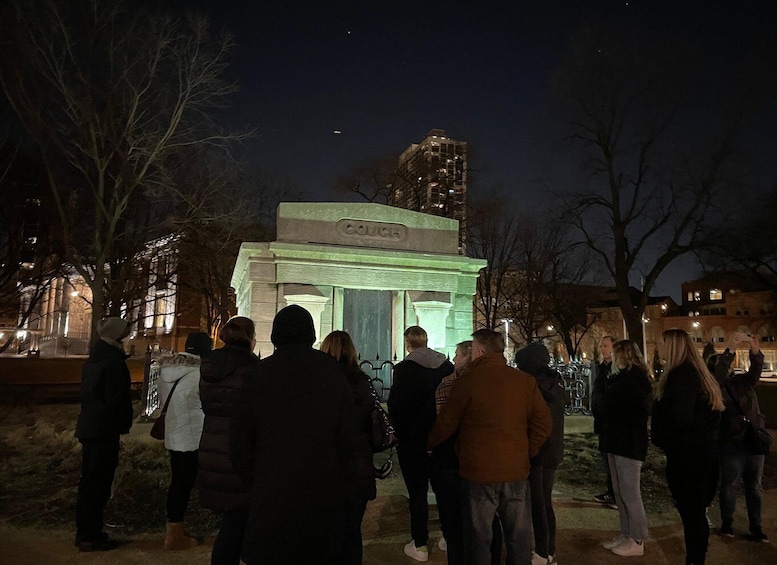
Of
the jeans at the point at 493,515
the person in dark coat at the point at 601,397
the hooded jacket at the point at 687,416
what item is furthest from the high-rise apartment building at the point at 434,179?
the jeans at the point at 493,515

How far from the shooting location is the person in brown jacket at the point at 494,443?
3.86 meters

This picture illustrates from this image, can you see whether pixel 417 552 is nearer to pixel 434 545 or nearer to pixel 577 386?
pixel 434 545

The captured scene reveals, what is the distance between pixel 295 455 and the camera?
277 centimetres

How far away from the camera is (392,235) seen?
13758 millimetres

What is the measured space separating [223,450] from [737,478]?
533 cm

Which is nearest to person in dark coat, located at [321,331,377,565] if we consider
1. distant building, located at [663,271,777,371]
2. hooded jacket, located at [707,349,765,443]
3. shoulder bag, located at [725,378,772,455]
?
hooded jacket, located at [707,349,765,443]

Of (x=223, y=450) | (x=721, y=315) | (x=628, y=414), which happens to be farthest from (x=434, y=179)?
(x=721, y=315)

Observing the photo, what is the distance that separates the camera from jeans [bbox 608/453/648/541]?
16.9ft

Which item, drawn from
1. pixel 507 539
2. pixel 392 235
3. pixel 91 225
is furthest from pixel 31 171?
pixel 507 539

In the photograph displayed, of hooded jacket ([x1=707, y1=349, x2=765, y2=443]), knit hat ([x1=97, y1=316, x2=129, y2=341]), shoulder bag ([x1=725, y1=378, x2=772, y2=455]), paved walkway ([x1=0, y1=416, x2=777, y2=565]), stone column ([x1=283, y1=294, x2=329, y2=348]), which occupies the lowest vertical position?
paved walkway ([x1=0, y1=416, x2=777, y2=565])

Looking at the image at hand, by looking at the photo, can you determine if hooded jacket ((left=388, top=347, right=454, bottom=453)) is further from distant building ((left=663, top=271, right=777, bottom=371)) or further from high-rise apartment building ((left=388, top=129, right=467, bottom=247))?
distant building ((left=663, top=271, right=777, bottom=371))

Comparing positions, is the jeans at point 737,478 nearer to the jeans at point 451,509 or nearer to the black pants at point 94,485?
the jeans at point 451,509

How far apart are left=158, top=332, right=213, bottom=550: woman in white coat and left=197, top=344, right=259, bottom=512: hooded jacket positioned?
4.24 feet

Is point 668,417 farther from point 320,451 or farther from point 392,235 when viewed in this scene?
point 392,235
